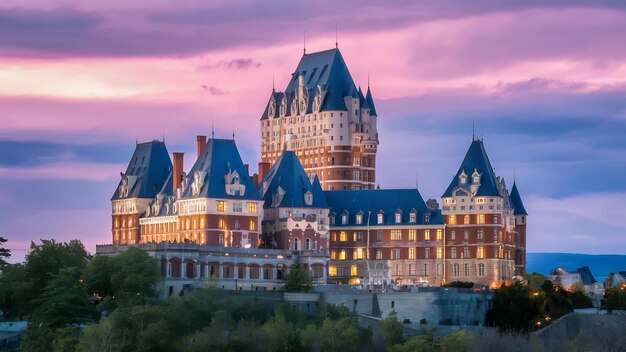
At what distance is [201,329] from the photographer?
441 ft

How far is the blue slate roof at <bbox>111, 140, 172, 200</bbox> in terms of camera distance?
607 feet

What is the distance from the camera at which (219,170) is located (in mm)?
169875

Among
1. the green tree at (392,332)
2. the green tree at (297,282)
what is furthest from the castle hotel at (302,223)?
the green tree at (392,332)

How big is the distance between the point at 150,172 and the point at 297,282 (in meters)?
30.3

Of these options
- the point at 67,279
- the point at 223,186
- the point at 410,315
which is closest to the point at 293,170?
the point at 223,186

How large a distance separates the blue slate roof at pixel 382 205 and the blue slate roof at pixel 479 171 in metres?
3.54

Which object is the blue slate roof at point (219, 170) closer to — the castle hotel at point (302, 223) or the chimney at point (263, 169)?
the castle hotel at point (302, 223)

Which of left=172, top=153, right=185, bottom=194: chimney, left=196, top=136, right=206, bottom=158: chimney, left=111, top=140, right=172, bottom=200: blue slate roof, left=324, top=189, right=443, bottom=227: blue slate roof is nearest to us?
left=196, top=136, right=206, bottom=158: chimney

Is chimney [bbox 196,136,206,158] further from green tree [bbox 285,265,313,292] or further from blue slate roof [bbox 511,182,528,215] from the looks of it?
Answer: blue slate roof [bbox 511,182,528,215]

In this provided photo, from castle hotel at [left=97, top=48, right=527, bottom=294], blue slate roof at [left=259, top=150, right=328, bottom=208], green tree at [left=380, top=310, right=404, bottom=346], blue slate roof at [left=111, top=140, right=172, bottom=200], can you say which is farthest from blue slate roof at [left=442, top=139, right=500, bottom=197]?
green tree at [left=380, top=310, right=404, bottom=346]

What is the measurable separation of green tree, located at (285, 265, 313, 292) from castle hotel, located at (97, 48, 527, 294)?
509 cm

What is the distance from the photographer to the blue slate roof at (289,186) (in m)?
174

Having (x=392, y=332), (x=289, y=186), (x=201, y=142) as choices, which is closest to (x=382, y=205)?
(x=289, y=186)

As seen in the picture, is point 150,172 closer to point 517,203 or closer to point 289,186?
point 289,186
